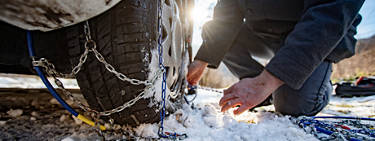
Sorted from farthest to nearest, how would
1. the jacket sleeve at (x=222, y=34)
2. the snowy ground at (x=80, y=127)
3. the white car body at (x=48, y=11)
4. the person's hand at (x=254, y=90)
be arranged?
the jacket sleeve at (x=222, y=34) < the person's hand at (x=254, y=90) < the snowy ground at (x=80, y=127) < the white car body at (x=48, y=11)

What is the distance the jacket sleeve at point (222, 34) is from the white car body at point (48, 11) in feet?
3.07

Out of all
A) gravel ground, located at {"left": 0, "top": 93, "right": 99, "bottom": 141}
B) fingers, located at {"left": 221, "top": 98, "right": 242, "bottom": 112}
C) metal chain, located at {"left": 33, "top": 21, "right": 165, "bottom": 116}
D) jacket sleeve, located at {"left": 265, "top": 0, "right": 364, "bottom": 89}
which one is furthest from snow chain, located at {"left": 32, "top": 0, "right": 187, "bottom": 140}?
jacket sleeve, located at {"left": 265, "top": 0, "right": 364, "bottom": 89}

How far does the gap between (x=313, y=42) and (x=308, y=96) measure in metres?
0.53

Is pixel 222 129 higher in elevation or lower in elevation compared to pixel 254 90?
lower

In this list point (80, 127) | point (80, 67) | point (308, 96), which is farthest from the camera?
point (308, 96)

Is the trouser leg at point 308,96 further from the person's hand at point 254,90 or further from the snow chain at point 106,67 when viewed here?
the snow chain at point 106,67

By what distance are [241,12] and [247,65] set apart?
1.31 feet

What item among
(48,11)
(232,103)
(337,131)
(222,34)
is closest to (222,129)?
(232,103)

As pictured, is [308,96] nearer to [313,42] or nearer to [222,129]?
[313,42]

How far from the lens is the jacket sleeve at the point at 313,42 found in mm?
659

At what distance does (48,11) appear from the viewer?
37 centimetres

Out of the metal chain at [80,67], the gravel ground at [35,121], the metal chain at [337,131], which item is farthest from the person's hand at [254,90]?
the gravel ground at [35,121]

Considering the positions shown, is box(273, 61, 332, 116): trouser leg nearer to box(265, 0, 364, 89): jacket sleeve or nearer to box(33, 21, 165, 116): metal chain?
box(265, 0, 364, 89): jacket sleeve

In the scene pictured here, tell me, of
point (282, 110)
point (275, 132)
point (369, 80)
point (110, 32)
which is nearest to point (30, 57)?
point (110, 32)
